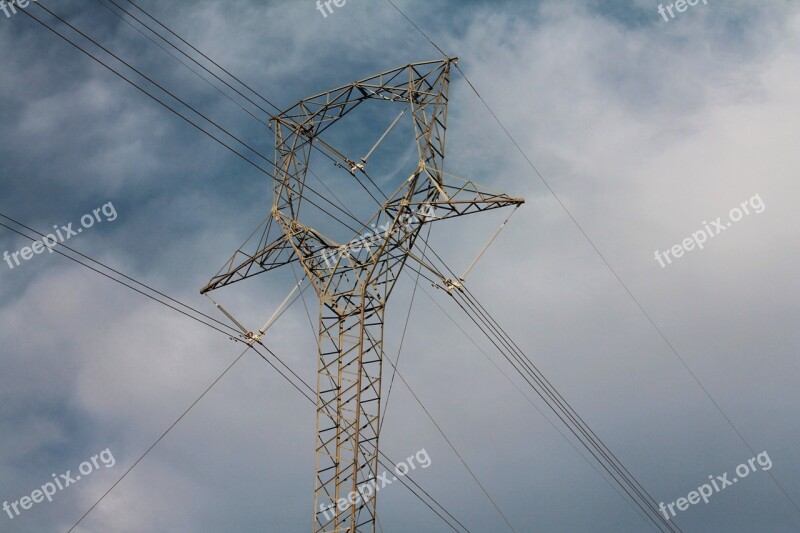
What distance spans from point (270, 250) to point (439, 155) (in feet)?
25.9

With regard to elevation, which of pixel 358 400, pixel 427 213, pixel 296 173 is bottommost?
pixel 358 400

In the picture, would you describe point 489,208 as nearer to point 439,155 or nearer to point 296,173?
point 439,155

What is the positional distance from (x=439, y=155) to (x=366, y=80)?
483cm

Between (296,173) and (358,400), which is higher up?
(296,173)

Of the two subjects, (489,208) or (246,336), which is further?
(246,336)

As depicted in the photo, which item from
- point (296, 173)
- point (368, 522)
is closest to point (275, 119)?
point (296, 173)

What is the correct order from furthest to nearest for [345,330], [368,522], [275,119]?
[275,119], [345,330], [368,522]

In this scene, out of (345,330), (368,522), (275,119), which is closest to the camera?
(368,522)

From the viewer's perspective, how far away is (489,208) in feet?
115

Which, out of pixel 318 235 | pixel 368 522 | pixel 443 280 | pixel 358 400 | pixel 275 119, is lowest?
pixel 368 522

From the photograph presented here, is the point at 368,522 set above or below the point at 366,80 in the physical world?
below

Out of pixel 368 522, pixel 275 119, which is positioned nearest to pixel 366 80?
pixel 275 119

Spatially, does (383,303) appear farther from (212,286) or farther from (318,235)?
(212,286)

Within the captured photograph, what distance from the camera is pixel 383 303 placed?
1428 inches
